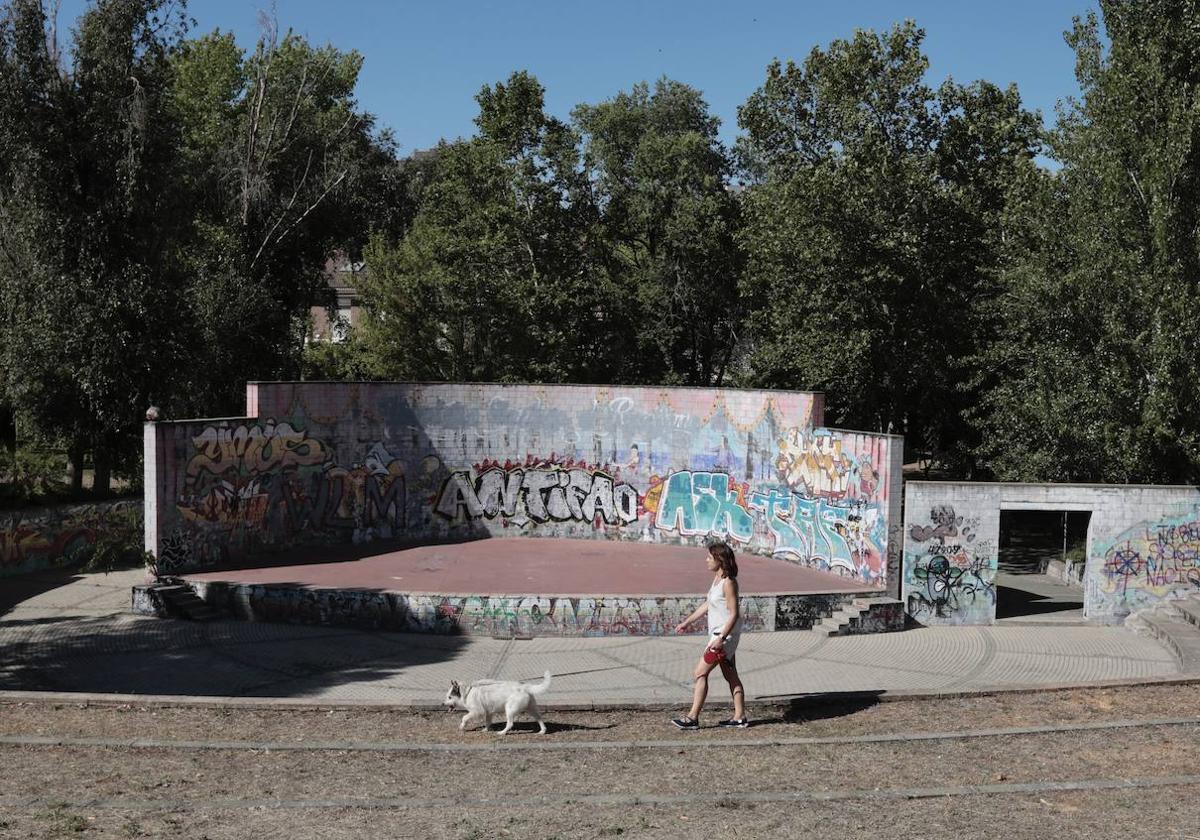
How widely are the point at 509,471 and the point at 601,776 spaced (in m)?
17.8

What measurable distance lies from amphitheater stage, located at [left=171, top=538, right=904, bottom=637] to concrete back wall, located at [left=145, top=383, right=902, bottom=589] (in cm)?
143

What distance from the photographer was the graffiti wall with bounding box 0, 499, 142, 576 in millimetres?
23562

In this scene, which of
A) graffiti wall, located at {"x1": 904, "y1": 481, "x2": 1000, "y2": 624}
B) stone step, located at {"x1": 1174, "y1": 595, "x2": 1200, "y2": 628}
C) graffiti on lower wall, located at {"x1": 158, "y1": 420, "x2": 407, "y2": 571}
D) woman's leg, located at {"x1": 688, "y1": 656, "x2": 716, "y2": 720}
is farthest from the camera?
graffiti on lower wall, located at {"x1": 158, "y1": 420, "x2": 407, "y2": 571}

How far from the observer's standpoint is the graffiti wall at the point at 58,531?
2356cm

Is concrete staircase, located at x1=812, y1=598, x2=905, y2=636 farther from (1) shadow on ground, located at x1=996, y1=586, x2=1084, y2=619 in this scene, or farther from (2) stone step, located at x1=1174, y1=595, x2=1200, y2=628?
(2) stone step, located at x1=1174, y1=595, x2=1200, y2=628

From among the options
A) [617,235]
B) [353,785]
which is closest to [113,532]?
[353,785]

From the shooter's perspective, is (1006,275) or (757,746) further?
(1006,275)

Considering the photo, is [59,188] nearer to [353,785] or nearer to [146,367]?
[146,367]

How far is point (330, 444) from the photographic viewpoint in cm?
2644

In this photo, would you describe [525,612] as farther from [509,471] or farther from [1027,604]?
[1027,604]

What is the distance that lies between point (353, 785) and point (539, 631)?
958cm

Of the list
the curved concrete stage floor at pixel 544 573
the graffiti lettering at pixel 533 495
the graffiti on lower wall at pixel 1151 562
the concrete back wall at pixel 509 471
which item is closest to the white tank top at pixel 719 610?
the curved concrete stage floor at pixel 544 573

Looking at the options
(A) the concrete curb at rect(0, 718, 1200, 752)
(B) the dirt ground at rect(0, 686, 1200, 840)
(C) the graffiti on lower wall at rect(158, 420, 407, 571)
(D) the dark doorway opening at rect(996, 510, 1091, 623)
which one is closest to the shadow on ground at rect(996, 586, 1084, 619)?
(D) the dark doorway opening at rect(996, 510, 1091, 623)

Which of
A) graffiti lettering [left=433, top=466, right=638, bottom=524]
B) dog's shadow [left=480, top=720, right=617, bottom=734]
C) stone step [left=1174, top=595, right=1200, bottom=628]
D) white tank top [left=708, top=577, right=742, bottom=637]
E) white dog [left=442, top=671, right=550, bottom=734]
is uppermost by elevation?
white tank top [left=708, top=577, right=742, bottom=637]
